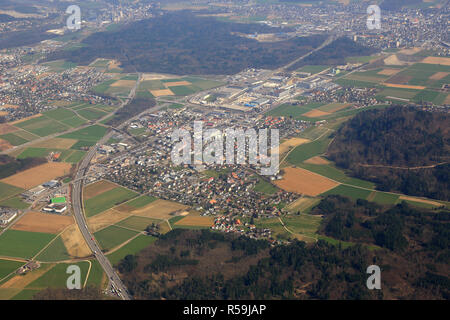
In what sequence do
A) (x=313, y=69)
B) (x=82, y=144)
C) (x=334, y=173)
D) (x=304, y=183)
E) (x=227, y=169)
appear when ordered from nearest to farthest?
(x=304, y=183), (x=334, y=173), (x=227, y=169), (x=82, y=144), (x=313, y=69)

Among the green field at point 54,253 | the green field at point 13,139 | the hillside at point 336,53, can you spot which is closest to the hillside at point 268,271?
the green field at point 54,253

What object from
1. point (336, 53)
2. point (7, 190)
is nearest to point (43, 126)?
point (7, 190)

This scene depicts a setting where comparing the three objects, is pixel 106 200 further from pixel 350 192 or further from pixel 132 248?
pixel 350 192

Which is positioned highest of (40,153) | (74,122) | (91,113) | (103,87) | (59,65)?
(59,65)

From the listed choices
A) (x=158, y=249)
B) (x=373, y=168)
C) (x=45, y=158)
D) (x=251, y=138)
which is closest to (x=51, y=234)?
(x=158, y=249)

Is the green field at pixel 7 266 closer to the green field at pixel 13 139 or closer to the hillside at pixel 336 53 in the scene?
the green field at pixel 13 139

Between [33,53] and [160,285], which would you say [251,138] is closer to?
[160,285]
